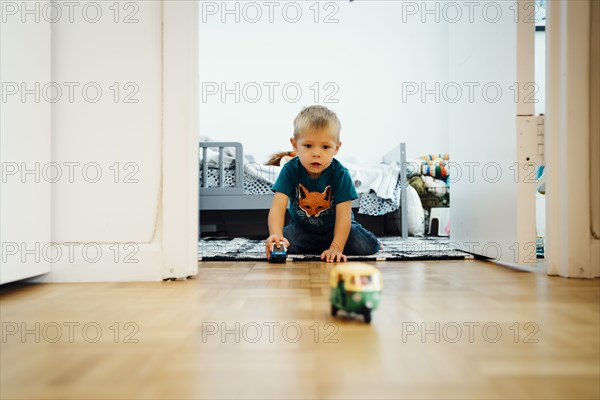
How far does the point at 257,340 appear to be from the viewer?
0.55 metres

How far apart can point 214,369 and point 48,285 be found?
2.42 ft

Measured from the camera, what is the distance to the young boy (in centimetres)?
147

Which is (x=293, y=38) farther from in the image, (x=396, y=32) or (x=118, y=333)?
(x=118, y=333)

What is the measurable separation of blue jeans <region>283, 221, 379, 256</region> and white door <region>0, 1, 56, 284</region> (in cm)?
90

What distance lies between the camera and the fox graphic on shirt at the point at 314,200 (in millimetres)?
1586

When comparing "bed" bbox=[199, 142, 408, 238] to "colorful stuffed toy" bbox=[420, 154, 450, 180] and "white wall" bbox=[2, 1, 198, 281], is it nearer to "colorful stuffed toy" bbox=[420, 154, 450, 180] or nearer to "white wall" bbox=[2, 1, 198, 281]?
"colorful stuffed toy" bbox=[420, 154, 450, 180]

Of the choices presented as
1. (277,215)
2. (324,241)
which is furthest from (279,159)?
(277,215)

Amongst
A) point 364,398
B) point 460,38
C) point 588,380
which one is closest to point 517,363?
point 588,380

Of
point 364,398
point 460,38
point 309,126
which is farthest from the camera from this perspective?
point 460,38

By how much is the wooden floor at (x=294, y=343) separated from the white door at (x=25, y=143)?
0.10m

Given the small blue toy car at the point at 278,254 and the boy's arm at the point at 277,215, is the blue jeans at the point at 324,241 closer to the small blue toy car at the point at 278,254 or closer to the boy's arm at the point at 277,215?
the boy's arm at the point at 277,215

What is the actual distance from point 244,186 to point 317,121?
1282mm

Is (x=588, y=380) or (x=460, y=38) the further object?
(x=460, y=38)

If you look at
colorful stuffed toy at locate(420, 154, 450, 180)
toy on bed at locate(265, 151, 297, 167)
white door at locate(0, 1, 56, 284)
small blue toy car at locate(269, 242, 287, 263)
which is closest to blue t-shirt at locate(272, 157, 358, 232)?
small blue toy car at locate(269, 242, 287, 263)
